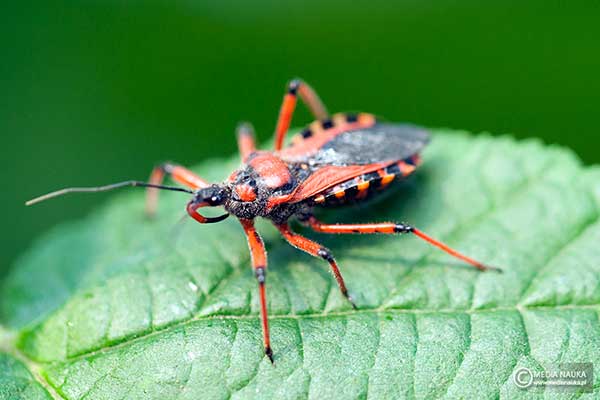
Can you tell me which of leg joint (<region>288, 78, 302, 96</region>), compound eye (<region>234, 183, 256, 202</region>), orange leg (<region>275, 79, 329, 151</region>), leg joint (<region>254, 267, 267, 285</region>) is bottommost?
leg joint (<region>254, 267, 267, 285</region>)

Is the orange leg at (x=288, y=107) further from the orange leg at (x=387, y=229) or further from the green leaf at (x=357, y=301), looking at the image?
the orange leg at (x=387, y=229)

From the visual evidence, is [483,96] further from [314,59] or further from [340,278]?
[340,278]

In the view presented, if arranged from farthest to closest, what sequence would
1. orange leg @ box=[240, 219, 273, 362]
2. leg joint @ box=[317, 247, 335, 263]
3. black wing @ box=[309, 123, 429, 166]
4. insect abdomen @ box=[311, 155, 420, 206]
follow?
1. black wing @ box=[309, 123, 429, 166]
2. insect abdomen @ box=[311, 155, 420, 206]
3. leg joint @ box=[317, 247, 335, 263]
4. orange leg @ box=[240, 219, 273, 362]

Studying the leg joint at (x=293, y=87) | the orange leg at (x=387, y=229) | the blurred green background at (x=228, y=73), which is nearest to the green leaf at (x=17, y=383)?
the orange leg at (x=387, y=229)

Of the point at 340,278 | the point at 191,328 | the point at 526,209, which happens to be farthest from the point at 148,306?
the point at 526,209

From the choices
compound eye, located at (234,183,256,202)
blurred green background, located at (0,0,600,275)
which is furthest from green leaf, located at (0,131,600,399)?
blurred green background, located at (0,0,600,275)

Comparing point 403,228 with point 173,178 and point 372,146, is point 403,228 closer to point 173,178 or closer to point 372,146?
point 372,146

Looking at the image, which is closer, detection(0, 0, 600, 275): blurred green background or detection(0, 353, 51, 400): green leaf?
detection(0, 353, 51, 400): green leaf

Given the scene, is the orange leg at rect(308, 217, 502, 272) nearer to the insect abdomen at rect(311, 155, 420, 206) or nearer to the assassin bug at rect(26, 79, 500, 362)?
the assassin bug at rect(26, 79, 500, 362)
